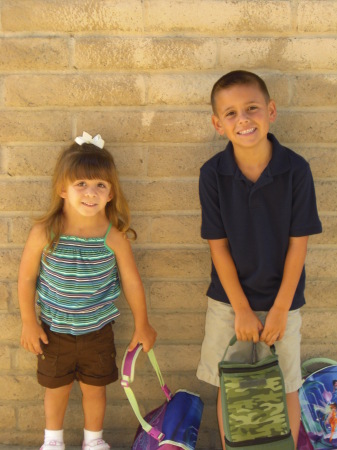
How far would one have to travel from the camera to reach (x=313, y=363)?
2.91 metres

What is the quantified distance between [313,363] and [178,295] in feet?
2.69

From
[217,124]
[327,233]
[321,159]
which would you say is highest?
[217,124]

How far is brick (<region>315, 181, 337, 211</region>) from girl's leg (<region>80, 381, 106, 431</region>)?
146 centimetres

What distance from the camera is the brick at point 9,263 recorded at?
281 cm

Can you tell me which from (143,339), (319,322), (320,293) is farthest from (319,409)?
(143,339)

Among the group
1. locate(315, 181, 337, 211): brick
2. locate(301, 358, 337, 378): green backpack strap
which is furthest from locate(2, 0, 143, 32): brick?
locate(301, 358, 337, 378): green backpack strap

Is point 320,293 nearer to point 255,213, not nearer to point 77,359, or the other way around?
point 255,213

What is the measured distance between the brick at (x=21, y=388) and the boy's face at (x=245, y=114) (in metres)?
1.68

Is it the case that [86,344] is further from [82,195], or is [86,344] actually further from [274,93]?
[274,93]

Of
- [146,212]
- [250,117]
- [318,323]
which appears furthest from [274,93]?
[318,323]

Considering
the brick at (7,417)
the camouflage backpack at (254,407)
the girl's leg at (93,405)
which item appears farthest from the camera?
the brick at (7,417)

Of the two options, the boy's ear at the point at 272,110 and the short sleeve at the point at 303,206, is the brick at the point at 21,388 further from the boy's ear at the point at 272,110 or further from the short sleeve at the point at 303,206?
the boy's ear at the point at 272,110

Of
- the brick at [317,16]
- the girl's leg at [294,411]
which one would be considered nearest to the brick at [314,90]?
the brick at [317,16]

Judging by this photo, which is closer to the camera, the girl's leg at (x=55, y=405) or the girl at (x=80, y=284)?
the girl at (x=80, y=284)
